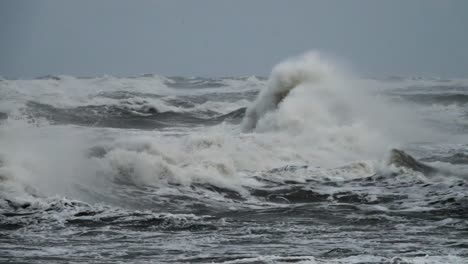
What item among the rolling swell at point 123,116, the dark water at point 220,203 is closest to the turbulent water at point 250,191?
the dark water at point 220,203

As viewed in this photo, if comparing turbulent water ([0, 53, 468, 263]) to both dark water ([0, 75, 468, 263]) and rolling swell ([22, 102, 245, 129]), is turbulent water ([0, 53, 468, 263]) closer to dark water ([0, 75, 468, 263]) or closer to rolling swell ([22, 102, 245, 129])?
dark water ([0, 75, 468, 263])

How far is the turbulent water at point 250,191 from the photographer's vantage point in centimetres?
781

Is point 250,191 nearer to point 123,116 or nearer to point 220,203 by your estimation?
point 220,203

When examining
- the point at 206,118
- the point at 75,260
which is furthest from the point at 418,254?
the point at 206,118

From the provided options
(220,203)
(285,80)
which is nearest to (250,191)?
(220,203)

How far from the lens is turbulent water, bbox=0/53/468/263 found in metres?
7.81

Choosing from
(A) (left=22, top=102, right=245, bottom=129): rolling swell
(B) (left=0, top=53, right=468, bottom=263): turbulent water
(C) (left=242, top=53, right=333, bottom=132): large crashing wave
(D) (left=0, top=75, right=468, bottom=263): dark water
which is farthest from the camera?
(A) (left=22, top=102, right=245, bottom=129): rolling swell

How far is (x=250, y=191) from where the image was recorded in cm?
1176

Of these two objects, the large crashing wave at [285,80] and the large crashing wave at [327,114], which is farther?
the large crashing wave at [285,80]

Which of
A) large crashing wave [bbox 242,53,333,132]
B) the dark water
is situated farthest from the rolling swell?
the dark water

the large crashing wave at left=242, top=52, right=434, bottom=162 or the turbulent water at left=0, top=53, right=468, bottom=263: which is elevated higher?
the large crashing wave at left=242, top=52, right=434, bottom=162

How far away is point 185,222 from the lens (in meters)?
9.24

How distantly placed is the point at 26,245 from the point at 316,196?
15.4 feet

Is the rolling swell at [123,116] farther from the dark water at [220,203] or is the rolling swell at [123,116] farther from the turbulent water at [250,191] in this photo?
the dark water at [220,203]
